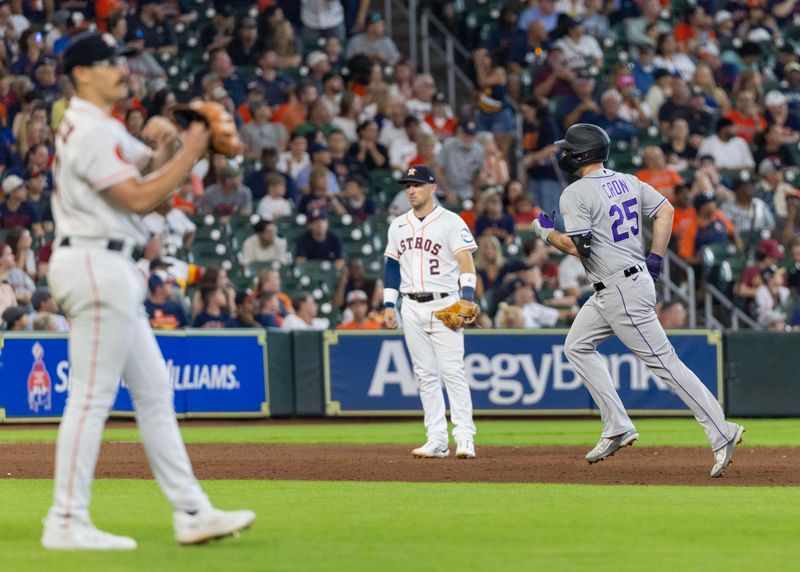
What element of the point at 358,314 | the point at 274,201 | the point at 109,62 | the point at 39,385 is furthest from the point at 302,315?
the point at 109,62

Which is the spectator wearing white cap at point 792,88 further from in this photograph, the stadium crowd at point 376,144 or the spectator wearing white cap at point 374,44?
the spectator wearing white cap at point 374,44

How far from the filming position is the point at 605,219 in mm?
10000

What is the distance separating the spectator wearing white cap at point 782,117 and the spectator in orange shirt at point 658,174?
11.5 feet

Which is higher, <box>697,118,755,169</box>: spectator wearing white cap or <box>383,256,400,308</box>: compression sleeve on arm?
<box>697,118,755,169</box>: spectator wearing white cap

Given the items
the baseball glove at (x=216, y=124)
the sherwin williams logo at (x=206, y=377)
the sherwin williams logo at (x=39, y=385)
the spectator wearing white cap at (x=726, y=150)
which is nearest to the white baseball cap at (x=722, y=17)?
the spectator wearing white cap at (x=726, y=150)

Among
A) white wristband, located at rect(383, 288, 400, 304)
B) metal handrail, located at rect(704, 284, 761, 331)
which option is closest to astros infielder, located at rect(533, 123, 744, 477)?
white wristband, located at rect(383, 288, 400, 304)

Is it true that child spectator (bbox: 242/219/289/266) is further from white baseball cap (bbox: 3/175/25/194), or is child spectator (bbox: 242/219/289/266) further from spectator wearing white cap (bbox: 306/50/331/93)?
spectator wearing white cap (bbox: 306/50/331/93)

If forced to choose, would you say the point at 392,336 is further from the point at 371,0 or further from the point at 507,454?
the point at 371,0

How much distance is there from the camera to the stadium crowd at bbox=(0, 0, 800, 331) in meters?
17.9

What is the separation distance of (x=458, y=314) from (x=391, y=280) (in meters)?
0.91

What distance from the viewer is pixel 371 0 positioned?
976 inches

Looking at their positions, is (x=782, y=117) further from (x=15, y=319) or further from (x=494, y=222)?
(x=15, y=319)

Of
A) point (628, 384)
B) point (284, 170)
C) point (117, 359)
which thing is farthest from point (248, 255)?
point (117, 359)

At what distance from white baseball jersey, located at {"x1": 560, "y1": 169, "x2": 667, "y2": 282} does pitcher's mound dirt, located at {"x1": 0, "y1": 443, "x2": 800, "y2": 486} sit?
1458mm
